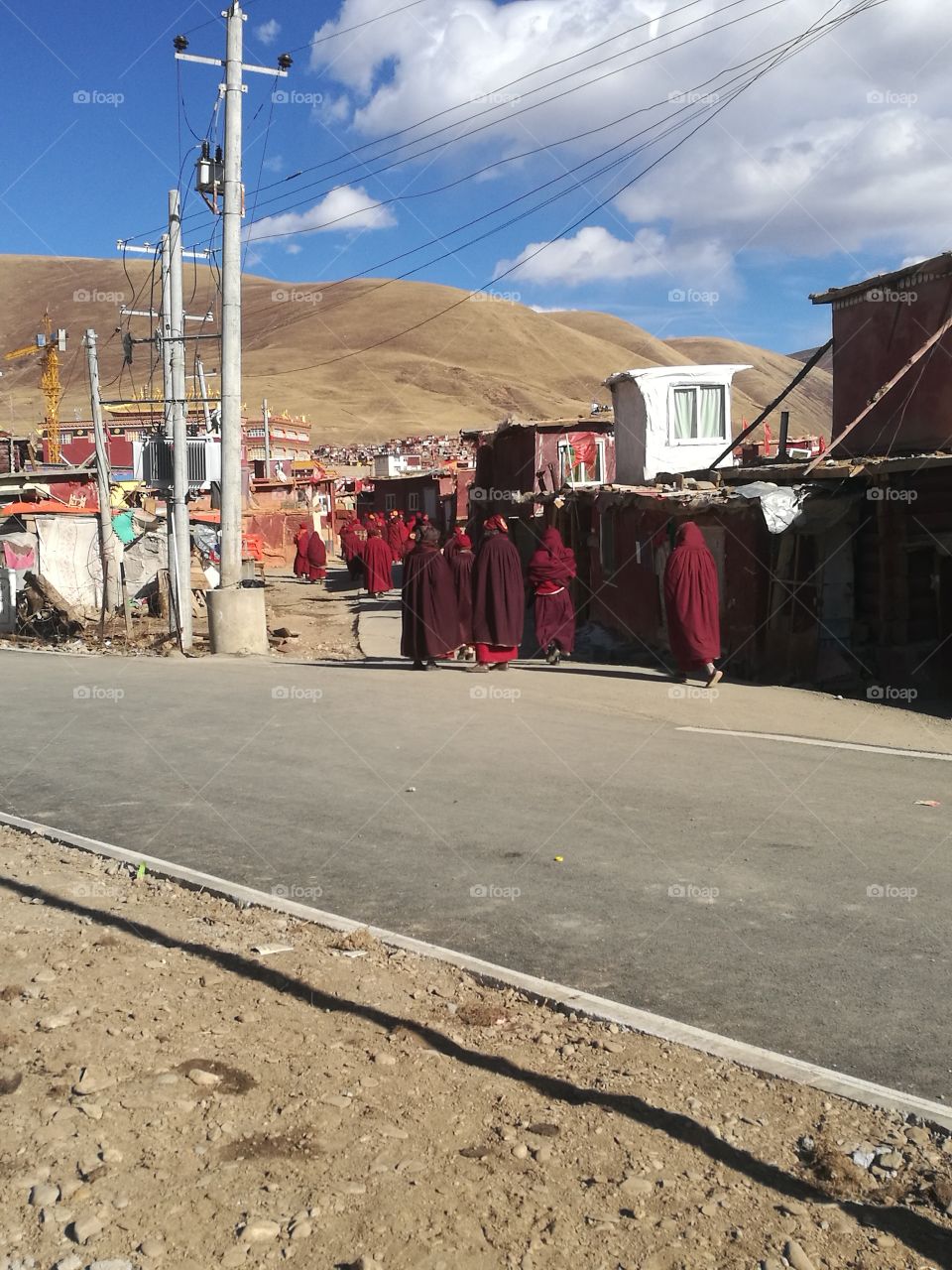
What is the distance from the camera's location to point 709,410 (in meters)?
25.9

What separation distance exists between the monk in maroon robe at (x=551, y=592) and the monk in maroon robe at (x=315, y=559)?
23000mm

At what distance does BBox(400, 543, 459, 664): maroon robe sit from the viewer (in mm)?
15320

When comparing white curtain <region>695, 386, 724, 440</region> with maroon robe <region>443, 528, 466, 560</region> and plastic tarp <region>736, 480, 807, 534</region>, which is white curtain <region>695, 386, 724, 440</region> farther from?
plastic tarp <region>736, 480, 807, 534</region>

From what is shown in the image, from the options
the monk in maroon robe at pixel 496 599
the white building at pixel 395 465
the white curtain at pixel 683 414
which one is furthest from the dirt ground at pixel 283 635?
the white building at pixel 395 465

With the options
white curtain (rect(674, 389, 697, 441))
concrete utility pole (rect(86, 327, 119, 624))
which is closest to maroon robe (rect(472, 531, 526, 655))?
concrete utility pole (rect(86, 327, 119, 624))

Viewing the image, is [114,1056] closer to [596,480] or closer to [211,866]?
[211,866]

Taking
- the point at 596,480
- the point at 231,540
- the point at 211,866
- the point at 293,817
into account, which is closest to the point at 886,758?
the point at 293,817

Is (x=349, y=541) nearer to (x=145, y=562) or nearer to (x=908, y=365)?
(x=145, y=562)

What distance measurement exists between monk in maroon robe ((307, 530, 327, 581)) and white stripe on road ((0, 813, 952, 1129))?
1276 inches

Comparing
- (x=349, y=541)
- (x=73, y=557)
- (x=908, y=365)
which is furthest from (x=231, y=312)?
(x=349, y=541)

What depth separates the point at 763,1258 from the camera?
301 centimetres

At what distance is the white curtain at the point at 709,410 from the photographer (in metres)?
25.9

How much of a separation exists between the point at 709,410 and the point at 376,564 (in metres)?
9.94

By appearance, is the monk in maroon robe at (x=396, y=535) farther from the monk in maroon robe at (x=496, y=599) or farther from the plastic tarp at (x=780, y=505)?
the plastic tarp at (x=780, y=505)
